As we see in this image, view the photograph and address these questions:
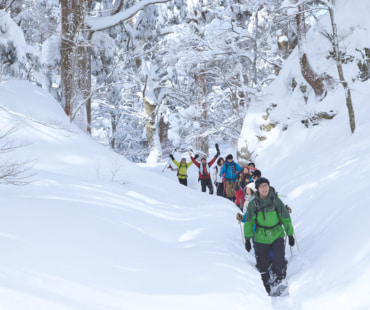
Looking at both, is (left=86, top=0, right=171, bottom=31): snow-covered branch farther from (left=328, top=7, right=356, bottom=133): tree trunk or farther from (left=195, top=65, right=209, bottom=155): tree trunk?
(left=195, top=65, right=209, bottom=155): tree trunk

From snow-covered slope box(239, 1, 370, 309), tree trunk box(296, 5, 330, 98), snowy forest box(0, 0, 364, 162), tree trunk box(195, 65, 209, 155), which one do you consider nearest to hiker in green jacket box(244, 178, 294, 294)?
snow-covered slope box(239, 1, 370, 309)

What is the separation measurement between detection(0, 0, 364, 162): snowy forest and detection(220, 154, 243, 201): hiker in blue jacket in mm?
3429

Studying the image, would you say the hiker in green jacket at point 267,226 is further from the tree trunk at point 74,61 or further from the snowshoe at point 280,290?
the tree trunk at point 74,61

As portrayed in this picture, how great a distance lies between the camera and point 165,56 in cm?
2064

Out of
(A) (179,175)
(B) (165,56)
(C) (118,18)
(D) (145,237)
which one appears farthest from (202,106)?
(D) (145,237)

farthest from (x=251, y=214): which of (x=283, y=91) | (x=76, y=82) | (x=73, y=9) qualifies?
(x=283, y=91)

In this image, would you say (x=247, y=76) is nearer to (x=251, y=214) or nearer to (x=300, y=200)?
(x=300, y=200)

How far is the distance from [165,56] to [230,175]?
10.9 m

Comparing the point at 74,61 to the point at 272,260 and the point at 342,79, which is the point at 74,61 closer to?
the point at 342,79

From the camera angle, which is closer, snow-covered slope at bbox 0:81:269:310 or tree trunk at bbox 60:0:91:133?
snow-covered slope at bbox 0:81:269:310

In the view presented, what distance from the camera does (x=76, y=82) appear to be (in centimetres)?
1149

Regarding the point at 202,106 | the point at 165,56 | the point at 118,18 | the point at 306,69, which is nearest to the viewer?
the point at 118,18

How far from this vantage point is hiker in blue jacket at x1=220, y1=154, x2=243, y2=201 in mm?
11625

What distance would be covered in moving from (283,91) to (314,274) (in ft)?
39.6
